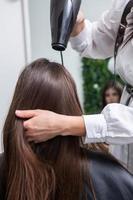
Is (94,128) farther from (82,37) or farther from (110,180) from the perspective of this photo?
(82,37)

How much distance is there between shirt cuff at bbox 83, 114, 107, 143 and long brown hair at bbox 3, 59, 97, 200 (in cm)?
4

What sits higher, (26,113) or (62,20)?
(62,20)

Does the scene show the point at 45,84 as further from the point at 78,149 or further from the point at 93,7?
the point at 93,7

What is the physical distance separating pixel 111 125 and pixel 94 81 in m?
2.90

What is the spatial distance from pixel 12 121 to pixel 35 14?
234 centimetres

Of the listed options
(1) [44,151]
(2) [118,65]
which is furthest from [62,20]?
(1) [44,151]

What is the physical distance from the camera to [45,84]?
0.97 meters

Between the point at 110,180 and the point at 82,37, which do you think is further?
the point at 82,37

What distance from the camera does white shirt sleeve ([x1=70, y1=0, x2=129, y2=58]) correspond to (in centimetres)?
132

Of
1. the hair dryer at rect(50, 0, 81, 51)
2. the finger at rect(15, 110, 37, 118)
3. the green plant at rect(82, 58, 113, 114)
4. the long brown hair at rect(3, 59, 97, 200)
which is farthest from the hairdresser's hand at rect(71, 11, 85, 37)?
the green plant at rect(82, 58, 113, 114)

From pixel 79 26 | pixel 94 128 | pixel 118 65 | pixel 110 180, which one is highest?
pixel 79 26

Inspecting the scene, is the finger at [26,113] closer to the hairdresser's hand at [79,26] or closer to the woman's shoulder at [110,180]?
the woman's shoulder at [110,180]

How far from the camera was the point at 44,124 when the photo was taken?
3.16 ft

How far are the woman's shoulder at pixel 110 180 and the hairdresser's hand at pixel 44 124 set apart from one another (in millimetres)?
115
